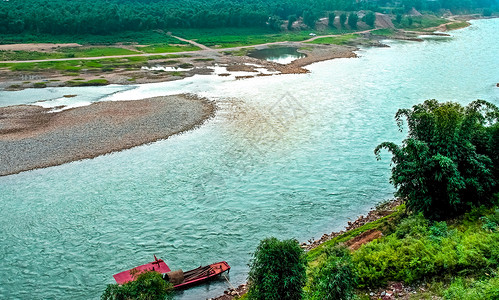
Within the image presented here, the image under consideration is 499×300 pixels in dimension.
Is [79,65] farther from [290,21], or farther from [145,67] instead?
[290,21]

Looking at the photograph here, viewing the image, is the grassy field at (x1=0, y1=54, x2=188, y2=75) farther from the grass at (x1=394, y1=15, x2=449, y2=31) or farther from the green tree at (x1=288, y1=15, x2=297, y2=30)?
the grass at (x1=394, y1=15, x2=449, y2=31)

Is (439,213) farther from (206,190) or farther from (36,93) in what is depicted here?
(36,93)

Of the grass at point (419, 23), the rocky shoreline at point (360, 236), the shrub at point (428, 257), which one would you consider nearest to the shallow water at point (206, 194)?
the rocky shoreline at point (360, 236)

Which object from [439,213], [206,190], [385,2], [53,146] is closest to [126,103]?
[53,146]

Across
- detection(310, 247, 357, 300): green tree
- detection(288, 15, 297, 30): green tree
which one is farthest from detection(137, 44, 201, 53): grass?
detection(310, 247, 357, 300): green tree

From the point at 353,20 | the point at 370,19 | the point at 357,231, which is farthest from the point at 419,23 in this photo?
the point at 357,231
